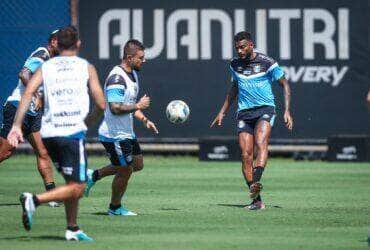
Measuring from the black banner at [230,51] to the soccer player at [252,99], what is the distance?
9.90 metres

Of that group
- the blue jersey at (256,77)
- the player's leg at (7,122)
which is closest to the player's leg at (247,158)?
the blue jersey at (256,77)

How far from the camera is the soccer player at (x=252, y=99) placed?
16.2m

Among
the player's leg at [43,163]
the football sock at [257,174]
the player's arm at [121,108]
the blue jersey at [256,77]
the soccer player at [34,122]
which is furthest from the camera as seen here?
the blue jersey at [256,77]

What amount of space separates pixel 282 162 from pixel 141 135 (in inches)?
130

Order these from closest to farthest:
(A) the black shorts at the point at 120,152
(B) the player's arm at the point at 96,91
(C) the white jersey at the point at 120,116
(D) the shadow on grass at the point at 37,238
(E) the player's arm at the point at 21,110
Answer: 1. (E) the player's arm at the point at 21,110
2. (B) the player's arm at the point at 96,91
3. (D) the shadow on grass at the point at 37,238
4. (C) the white jersey at the point at 120,116
5. (A) the black shorts at the point at 120,152

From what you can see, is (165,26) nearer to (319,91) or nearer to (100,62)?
(100,62)

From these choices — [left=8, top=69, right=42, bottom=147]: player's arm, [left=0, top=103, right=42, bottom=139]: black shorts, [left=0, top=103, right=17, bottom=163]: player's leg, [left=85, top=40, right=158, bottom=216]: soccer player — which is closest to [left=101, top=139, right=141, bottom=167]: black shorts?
[left=85, top=40, right=158, bottom=216]: soccer player

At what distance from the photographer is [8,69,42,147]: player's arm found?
1157cm

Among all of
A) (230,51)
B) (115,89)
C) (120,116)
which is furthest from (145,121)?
(230,51)

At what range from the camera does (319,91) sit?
2677cm

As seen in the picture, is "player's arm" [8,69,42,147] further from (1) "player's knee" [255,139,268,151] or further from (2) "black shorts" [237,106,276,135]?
(2) "black shorts" [237,106,276,135]

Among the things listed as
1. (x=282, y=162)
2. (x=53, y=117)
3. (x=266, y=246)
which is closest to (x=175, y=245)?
(x=266, y=246)

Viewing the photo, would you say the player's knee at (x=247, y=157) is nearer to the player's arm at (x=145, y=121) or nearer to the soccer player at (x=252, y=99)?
the soccer player at (x=252, y=99)

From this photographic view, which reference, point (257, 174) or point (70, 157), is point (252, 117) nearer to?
point (257, 174)
